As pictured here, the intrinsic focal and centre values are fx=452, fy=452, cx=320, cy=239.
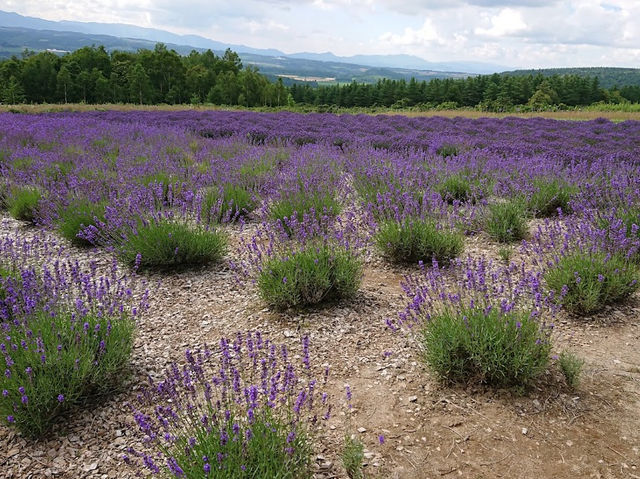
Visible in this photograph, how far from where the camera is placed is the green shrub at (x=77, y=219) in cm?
555

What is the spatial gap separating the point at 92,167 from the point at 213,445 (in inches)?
286

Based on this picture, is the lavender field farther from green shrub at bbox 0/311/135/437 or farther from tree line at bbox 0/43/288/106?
tree line at bbox 0/43/288/106

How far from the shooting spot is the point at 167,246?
4.73 meters

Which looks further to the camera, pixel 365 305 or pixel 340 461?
pixel 365 305

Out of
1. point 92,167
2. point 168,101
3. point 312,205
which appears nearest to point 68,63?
point 168,101

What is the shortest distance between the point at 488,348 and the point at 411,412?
65cm

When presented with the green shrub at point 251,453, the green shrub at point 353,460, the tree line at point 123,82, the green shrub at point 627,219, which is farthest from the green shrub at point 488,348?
the tree line at point 123,82

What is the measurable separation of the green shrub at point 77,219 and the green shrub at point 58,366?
2.73m

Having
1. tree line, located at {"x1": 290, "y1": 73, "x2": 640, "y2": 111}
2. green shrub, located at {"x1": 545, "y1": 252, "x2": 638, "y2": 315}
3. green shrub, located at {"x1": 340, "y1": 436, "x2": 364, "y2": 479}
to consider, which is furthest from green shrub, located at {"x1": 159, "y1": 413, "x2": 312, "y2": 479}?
tree line, located at {"x1": 290, "y1": 73, "x2": 640, "y2": 111}

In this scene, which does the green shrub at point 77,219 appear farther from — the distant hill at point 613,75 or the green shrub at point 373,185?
the distant hill at point 613,75

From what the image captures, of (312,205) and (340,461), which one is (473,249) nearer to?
(312,205)

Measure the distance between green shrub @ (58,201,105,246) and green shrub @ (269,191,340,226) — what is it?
2.15m

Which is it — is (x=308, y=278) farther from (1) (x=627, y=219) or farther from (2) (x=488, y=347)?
(1) (x=627, y=219)

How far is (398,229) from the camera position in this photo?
4867 mm
